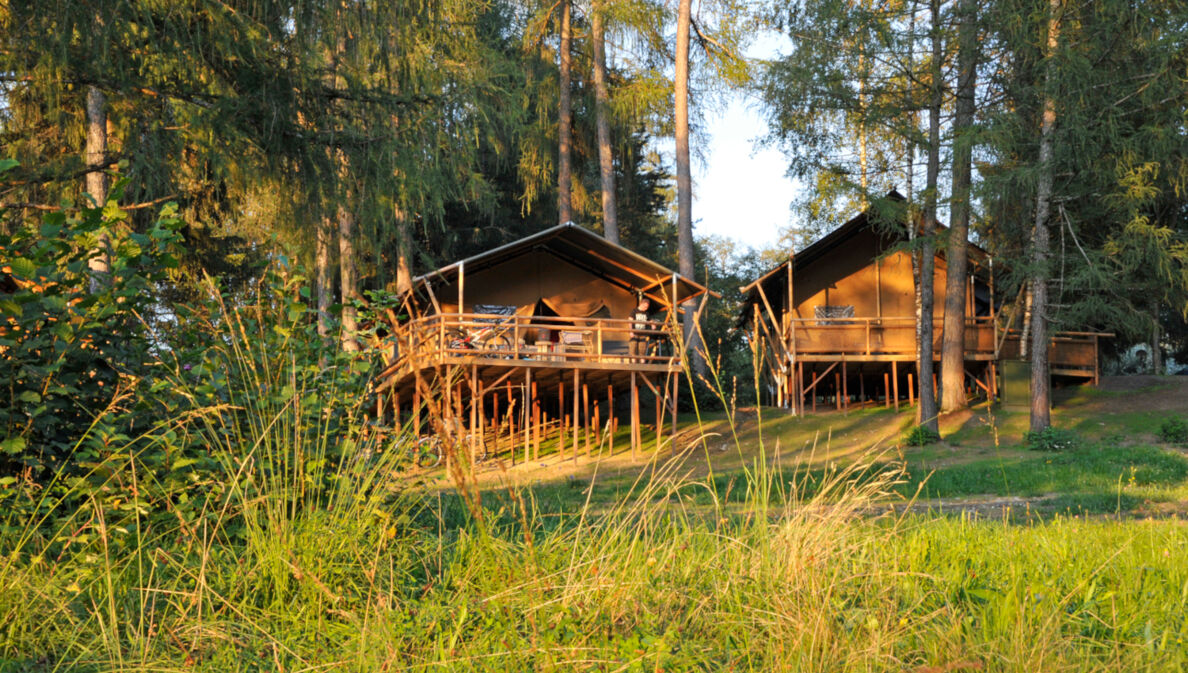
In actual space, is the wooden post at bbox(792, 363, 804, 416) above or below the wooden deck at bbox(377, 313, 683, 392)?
below

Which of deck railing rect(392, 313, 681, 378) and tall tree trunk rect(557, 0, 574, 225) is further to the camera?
tall tree trunk rect(557, 0, 574, 225)

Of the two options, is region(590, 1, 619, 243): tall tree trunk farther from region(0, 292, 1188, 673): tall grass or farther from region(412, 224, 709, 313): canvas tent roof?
region(0, 292, 1188, 673): tall grass

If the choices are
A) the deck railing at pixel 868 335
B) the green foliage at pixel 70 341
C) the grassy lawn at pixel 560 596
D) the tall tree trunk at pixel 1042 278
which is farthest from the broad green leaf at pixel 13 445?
the deck railing at pixel 868 335

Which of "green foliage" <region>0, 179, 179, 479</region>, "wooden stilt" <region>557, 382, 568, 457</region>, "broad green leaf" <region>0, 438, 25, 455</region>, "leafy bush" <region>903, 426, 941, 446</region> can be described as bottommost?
"leafy bush" <region>903, 426, 941, 446</region>

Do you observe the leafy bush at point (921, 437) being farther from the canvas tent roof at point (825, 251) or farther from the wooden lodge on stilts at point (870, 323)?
the canvas tent roof at point (825, 251)

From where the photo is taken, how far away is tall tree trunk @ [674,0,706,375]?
24906mm

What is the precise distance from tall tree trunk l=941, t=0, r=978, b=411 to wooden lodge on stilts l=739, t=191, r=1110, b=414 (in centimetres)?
222

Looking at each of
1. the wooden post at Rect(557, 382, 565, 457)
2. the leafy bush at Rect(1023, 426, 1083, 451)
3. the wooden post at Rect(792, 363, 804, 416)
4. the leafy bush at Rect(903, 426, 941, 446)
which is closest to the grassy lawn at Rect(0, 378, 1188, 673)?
the wooden post at Rect(557, 382, 565, 457)

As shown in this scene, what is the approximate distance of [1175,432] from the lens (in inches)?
671

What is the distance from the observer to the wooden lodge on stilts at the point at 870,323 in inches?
925

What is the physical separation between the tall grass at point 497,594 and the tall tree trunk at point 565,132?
70.3 ft

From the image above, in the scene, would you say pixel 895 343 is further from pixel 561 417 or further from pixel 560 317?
pixel 561 417

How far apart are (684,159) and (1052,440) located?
1205cm

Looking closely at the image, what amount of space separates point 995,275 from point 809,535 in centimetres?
2343
